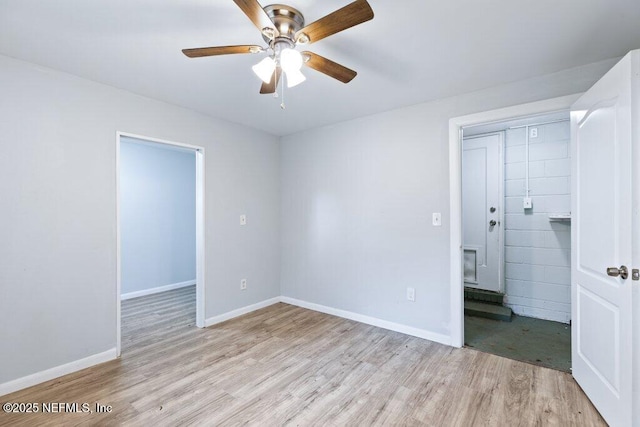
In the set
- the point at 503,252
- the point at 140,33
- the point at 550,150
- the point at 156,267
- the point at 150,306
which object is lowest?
the point at 150,306

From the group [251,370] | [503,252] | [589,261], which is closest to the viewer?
[589,261]

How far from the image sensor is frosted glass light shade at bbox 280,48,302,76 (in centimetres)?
154

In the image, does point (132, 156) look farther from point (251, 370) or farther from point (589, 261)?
point (589, 261)

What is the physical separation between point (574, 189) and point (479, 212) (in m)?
1.85

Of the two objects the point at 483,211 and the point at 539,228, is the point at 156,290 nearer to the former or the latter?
the point at 483,211

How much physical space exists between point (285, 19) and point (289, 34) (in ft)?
0.24

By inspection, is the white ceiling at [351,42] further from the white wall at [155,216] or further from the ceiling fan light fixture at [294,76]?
the white wall at [155,216]

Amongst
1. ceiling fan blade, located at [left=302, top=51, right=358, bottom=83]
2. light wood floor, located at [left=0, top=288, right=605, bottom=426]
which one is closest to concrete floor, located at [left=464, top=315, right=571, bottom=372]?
light wood floor, located at [left=0, top=288, right=605, bottom=426]

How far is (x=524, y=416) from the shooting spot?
1825 millimetres

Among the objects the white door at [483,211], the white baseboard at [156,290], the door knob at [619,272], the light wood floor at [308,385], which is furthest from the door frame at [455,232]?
Result: the white baseboard at [156,290]

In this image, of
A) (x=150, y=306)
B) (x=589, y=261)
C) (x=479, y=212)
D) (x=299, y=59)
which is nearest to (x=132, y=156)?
(x=150, y=306)

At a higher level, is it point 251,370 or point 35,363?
point 35,363

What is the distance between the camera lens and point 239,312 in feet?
11.9

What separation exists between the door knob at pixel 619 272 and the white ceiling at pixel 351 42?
1393 mm
